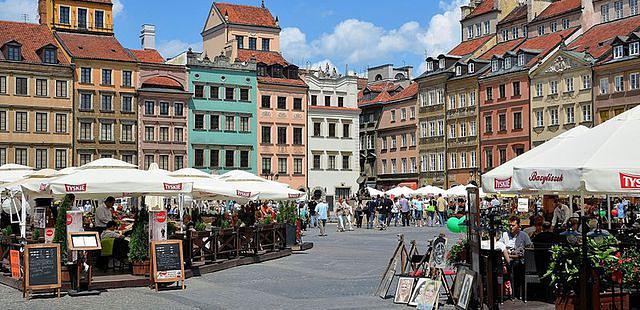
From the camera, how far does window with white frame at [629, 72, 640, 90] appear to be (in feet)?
180

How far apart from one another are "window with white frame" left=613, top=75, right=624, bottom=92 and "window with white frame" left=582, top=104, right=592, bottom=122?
2.53 meters

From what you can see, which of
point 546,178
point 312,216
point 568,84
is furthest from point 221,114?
point 546,178

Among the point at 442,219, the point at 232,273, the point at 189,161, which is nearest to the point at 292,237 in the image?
the point at 232,273

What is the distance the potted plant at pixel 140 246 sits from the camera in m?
17.8

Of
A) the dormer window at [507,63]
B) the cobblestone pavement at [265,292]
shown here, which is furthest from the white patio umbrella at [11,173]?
the dormer window at [507,63]

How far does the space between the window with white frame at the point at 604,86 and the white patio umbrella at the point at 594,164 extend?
152 ft

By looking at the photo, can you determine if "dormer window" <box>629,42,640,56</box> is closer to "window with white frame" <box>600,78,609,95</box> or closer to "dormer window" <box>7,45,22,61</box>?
"window with white frame" <box>600,78,609,95</box>

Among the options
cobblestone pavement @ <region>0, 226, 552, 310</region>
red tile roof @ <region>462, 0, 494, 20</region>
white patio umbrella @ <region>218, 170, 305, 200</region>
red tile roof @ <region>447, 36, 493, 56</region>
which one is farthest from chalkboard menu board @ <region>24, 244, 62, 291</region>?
red tile roof @ <region>462, 0, 494, 20</region>

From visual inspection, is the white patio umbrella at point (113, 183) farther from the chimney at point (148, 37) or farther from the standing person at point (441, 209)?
the chimney at point (148, 37)

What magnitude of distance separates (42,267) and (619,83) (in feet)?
155

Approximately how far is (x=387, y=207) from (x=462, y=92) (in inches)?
1037

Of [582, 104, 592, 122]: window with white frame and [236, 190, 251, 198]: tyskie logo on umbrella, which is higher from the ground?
[582, 104, 592, 122]: window with white frame

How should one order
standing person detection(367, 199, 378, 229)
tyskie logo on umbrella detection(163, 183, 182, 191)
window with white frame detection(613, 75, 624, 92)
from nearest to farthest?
tyskie logo on umbrella detection(163, 183, 182, 191) → standing person detection(367, 199, 378, 229) → window with white frame detection(613, 75, 624, 92)

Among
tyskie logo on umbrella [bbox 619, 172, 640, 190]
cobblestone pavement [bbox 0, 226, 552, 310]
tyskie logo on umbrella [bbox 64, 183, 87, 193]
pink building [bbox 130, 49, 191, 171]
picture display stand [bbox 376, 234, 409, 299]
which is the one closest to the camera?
tyskie logo on umbrella [bbox 619, 172, 640, 190]
